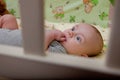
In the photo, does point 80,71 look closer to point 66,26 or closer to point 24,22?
point 24,22

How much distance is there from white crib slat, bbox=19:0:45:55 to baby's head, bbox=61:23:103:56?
44 centimetres

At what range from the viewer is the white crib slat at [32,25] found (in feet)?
1.79

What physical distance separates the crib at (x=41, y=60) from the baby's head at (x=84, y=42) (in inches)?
15.7

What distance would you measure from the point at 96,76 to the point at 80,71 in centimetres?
4

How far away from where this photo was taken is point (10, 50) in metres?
0.64

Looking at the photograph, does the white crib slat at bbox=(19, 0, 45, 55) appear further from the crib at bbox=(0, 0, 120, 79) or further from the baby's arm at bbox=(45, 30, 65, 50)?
the baby's arm at bbox=(45, 30, 65, 50)

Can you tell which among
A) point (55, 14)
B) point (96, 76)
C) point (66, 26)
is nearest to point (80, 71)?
point (96, 76)

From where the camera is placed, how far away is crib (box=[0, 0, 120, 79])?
55cm

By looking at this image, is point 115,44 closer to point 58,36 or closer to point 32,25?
point 32,25

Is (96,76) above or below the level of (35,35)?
below

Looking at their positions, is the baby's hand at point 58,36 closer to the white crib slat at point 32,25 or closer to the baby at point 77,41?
the baby at point 77,41

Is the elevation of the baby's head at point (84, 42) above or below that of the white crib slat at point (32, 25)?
below

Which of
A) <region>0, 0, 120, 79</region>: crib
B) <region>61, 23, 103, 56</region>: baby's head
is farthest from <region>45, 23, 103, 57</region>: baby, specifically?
<region>0, 0, 120, 79</region>: crib

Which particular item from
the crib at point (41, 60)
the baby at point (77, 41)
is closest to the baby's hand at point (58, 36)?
the baby at point (77, 41)
